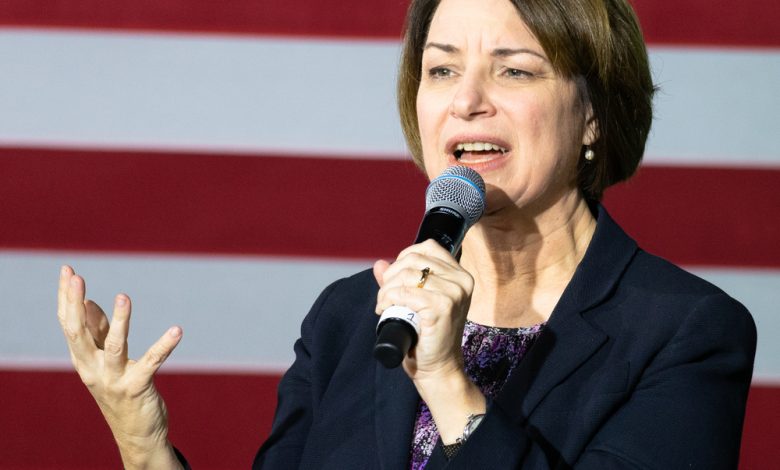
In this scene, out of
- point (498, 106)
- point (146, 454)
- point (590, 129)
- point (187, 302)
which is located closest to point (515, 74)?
point (498, 106)

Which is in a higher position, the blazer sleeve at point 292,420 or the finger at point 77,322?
the finger at point 77,322

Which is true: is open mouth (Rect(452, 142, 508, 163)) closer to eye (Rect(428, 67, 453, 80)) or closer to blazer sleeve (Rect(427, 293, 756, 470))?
eye (Rect(428, 67, 453, 80))

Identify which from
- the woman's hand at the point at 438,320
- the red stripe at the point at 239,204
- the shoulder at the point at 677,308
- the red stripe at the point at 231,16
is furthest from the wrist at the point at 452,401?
the red stripe at the point at 231,16

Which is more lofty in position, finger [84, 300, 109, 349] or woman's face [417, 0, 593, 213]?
woman's face [417, 0, 593, 213]

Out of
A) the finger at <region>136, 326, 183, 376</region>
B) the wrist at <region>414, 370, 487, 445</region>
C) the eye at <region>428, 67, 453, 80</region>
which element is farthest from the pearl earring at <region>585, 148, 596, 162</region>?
the finger at <region>136, 326, 183, 376</region>

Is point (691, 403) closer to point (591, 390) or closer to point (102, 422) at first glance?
point (591, 390)

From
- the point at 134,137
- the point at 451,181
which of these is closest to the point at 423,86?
the point at 451,181

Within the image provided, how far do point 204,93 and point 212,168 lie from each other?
154mm

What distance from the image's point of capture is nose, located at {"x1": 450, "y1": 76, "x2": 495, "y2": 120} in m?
1.30

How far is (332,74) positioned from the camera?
222cm

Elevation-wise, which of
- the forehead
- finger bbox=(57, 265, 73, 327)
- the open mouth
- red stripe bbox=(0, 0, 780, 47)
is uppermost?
the forehead

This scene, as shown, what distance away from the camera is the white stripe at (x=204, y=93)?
7.27 ft

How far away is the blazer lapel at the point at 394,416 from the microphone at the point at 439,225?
0.87 ft

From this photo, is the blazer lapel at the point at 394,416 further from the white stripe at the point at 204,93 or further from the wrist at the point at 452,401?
the white stripe at the point at 204,93
